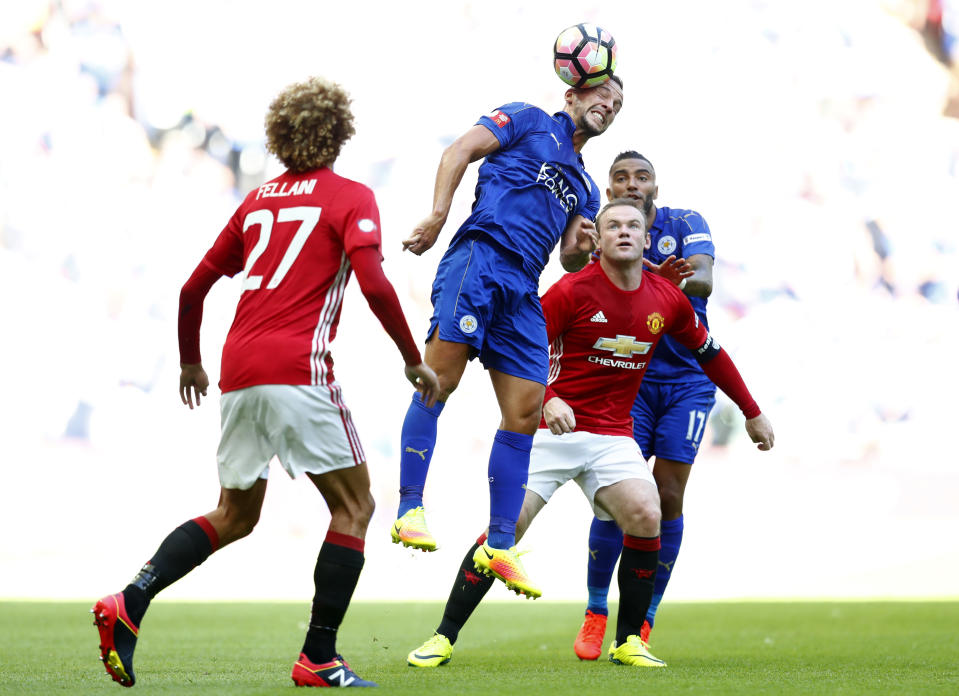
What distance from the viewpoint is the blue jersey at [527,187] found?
16.2ft

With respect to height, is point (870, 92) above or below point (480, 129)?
above

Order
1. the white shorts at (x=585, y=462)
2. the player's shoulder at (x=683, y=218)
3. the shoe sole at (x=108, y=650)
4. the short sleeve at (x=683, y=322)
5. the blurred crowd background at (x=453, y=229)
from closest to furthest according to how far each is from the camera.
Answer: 1. the shoe sole at (x=108, y=650)
2. the white shorts at (x=585, y=462)
3. the short sleeve at (x=683, y=322)
4. the player's shoulder at (x=683, y=218)
5. the blurred crowd background at (x=453, y=229)

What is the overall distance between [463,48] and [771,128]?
4.94m

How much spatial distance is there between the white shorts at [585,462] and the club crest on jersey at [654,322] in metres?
0.50

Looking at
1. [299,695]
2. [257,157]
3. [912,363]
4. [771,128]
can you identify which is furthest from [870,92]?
[299,695]

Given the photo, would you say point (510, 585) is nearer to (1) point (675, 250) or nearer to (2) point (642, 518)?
(2) point (642, 518)

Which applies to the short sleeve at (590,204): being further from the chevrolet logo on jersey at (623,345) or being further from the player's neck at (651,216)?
the player's neck at (651,216)

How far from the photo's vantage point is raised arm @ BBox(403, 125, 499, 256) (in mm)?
4492

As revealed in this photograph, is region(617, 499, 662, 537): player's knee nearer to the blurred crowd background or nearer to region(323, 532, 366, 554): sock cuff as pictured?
region(323, 532, 366, 554): sock cuff

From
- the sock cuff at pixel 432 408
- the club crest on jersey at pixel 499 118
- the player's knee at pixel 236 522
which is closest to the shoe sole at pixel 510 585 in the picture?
the sock cuff at pixel 432 408

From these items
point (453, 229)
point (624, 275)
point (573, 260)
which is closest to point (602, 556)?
point (624, 275)

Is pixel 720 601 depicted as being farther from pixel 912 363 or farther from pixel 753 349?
pixel 912 363

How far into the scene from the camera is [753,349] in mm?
17422

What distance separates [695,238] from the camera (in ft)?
20.6
